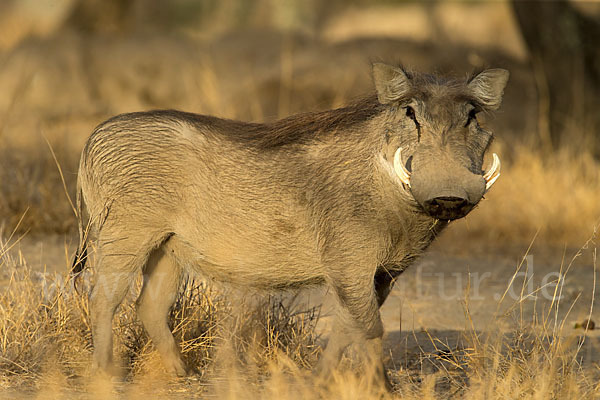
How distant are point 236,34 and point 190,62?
3.30ft

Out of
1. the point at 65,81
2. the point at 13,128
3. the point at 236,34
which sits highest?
the point at 236,34

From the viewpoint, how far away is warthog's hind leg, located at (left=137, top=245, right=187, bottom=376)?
408cm

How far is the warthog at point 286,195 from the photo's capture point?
366cm

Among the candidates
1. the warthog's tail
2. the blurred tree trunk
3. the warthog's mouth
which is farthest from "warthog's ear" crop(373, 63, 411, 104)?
the blurred tree trunk

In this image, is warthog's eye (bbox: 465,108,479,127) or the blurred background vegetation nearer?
warthog's eye (bbox: 465,108,479,127)

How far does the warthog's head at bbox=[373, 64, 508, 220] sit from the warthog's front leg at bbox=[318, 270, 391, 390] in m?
0.45

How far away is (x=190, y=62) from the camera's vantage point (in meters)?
11.9

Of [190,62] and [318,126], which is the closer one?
[318,126]

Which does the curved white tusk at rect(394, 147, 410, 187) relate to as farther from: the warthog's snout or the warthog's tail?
the warthog's tail

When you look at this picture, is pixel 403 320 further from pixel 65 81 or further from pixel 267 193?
pixel 65 81

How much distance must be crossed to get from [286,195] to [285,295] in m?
1.74

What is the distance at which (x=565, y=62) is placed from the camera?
357 inches

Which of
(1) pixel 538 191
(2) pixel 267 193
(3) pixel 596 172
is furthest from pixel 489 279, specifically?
(2) pixel 267 193

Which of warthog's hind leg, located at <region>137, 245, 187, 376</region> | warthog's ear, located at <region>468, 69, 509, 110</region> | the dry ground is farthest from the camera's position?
warthog's hind leg, located at <region>137, 245, 187, 376</region>
